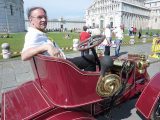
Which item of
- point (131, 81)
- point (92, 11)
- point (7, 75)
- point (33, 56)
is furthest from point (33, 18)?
point (92, 11)

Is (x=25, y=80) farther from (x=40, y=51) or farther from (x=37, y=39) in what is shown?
(x=40, y=51)

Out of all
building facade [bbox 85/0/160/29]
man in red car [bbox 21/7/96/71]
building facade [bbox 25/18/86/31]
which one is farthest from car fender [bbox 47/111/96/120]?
building facade [bbox 25/18/86/31]

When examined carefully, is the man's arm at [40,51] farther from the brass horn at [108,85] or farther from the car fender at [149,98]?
the car fender at [149,98]

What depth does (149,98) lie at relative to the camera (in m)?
3.22

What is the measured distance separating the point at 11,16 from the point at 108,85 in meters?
64.0

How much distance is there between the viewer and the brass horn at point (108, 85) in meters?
2.75

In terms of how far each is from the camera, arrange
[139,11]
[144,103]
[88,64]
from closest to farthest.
Result: [144,103], [88,64], [139,11]

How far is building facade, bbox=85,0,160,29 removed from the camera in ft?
292

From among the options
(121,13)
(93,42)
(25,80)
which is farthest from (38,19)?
(121,13)

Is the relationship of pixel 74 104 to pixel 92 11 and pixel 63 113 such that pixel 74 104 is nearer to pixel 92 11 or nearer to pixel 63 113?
pixel 63 113

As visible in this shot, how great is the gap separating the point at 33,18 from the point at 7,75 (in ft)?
15.8

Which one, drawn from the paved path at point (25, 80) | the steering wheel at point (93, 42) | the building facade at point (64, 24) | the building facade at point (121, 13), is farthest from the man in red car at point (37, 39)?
the building facade at point (64, 24)

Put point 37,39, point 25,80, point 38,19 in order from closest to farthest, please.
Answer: point 37,39 < point 38,19 < point 25,80

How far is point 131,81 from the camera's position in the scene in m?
3.57
